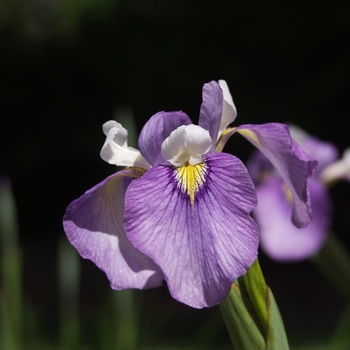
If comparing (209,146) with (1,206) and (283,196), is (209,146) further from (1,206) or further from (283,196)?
(1,206)

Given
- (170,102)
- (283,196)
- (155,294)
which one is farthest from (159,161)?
(170,102)

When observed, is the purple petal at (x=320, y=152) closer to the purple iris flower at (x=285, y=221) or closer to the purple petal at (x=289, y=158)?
the purple iris flower at (x=285, y=221)

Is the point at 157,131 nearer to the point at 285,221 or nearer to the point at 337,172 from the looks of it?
the point at 285,221

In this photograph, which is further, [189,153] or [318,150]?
[318,150]

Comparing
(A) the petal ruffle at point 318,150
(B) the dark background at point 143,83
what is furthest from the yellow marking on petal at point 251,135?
(B) the dark background at point 143,83

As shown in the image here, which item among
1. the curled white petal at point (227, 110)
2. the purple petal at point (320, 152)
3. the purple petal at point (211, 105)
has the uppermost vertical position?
the purple petal at point (211, 105)

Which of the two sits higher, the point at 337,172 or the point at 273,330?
the point at 273,330

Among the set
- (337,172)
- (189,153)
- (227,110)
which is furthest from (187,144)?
(337,172)
